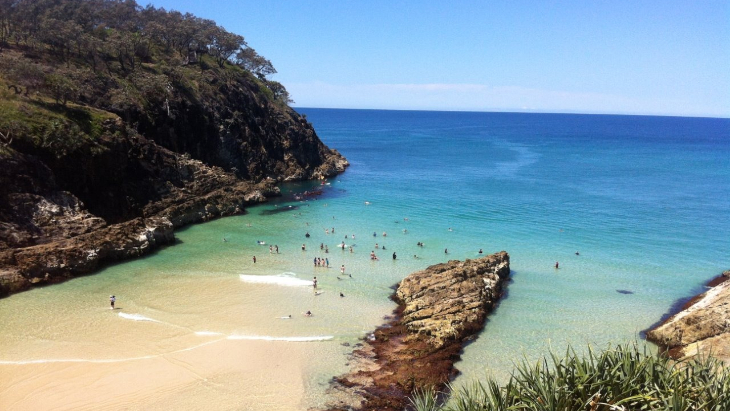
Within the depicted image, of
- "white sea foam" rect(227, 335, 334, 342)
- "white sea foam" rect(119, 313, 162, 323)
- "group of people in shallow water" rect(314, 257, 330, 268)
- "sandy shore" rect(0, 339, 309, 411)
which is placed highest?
"group of people in shallow water" rect(314, 257, 330, 268)

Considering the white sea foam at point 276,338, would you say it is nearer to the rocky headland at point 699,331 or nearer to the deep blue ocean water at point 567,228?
the deep blue ocean water at point 567,228

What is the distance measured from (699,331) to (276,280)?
28.4 metres

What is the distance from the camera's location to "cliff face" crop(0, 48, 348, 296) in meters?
35.6

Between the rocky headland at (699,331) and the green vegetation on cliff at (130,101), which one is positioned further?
the green vegetation on cliff at (130,101)

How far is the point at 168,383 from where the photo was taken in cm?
2205

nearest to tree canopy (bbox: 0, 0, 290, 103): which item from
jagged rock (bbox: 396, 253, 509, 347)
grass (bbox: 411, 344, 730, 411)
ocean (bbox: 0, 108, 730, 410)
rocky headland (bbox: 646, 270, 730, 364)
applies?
ocean (bbox: 0, 108, 730, 410)

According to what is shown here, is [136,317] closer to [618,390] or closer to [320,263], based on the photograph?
[320,263]

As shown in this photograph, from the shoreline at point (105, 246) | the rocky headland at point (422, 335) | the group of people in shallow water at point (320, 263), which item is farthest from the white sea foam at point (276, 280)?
the shoreline at point (105, 246)

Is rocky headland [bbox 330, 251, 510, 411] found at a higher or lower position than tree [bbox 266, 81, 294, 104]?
lower

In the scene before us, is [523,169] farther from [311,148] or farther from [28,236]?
[28,236]

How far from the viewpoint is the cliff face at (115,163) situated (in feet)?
117

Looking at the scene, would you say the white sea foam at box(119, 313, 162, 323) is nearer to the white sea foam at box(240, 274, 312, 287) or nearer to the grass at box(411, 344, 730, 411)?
the white sea foam at box(240, 274, 312, 287)

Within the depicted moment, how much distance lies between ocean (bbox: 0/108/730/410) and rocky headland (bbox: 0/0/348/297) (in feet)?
10.6

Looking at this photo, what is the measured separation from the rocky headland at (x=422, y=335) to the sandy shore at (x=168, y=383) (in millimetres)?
3222
